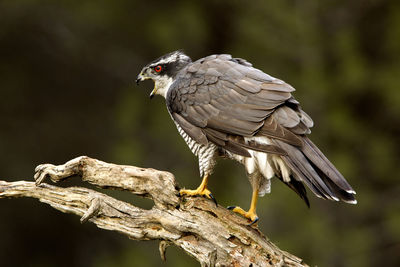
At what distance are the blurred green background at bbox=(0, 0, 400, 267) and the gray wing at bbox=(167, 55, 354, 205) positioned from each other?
11.8 feet

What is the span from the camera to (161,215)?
470 cm

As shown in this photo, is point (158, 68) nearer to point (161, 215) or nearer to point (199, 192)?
point (199, 192)

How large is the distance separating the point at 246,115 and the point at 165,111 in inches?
198

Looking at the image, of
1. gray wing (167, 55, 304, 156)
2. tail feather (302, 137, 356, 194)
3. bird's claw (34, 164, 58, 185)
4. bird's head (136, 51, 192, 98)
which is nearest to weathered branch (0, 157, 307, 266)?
bird's claw (34, 164, 58, 185)

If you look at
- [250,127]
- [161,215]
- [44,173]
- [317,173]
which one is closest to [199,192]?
[161,215]

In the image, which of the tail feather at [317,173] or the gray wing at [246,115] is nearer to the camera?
the tail feather at [317,173]

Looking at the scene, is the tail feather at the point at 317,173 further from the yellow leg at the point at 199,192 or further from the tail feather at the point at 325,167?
the yellow leg at the point at 199,192

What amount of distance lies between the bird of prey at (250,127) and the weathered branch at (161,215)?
18 centimetres

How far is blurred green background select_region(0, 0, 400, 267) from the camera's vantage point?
8.70 metres

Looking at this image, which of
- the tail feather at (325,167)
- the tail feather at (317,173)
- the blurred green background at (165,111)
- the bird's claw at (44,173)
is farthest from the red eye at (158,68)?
the blurred green background at (165,111)

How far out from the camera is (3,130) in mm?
10602

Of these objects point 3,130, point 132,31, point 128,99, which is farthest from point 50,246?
point 132,31

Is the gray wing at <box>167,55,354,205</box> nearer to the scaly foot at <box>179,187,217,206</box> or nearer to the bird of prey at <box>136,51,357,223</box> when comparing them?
the bird of prey at <box>136,51,357,223</box>

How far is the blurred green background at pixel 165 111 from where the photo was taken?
28.6ft
